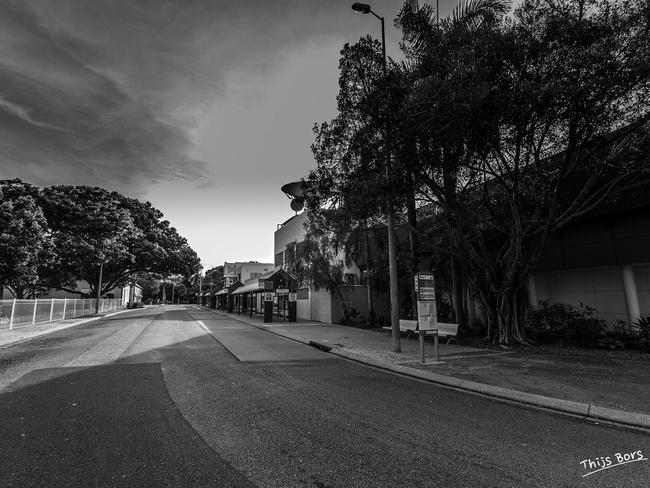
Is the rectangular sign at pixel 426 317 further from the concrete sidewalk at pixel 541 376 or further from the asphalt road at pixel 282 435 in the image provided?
the asphalt road at pixel 282 435

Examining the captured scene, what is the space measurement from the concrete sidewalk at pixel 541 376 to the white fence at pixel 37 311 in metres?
18.3

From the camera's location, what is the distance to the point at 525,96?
32.3 feet

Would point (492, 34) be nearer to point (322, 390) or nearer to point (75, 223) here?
point (322, 390)

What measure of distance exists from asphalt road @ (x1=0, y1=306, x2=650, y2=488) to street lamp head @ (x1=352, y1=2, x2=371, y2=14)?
36.4 feet

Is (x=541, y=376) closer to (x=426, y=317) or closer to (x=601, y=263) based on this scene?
(x=426, y=317)

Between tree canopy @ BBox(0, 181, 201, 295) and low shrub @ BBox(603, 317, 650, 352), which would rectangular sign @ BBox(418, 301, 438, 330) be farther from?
tree canopy @ BBox(0, 181, 201, 295)

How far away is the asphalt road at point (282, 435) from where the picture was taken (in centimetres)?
384

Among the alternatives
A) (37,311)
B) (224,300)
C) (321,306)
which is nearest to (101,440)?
(321,306)

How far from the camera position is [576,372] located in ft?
30.0

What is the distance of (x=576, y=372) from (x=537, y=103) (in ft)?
22.0

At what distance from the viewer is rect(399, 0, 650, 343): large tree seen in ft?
31.8

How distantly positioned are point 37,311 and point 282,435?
25906 millimetres

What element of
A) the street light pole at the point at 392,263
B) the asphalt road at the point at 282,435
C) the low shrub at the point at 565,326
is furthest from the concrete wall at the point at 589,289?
the asphalt road at the point at 282,435

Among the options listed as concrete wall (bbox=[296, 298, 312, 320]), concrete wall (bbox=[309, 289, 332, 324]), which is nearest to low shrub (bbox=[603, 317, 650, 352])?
concrete wall (bbox=[309, 289, 332, 324])
